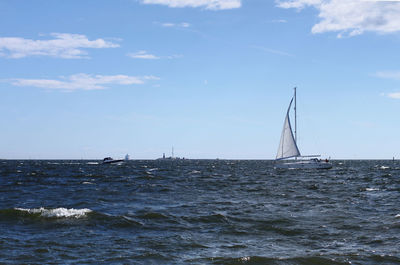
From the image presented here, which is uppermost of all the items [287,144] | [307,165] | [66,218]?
[287,144]

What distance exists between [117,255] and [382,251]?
8558 mm

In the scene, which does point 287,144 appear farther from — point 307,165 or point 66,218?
point 66,218

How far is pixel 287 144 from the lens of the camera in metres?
94.6

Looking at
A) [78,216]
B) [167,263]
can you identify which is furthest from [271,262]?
[78,216]

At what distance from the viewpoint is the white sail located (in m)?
94.0

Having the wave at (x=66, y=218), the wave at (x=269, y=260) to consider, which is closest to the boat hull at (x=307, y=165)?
the wave at (x=66, y=218)

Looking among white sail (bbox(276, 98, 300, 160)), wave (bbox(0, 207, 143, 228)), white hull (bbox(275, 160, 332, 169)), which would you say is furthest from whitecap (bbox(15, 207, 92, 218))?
white sail (bbox(276, 98, 300, 160))

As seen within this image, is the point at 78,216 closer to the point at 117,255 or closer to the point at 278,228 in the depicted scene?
the point at 117,255

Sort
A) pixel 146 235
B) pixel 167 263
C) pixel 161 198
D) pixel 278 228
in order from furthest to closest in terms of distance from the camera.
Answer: pixel 161 198 < pixel 278 228 < pixel 146 235 < pixel 167 263

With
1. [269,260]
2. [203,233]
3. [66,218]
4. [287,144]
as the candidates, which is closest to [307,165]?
[287,144]

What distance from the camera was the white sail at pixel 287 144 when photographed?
9400cm

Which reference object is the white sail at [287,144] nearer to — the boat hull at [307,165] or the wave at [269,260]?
the boat hull at [307,165]

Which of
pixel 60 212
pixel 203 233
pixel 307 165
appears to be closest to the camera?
pixel 203 233

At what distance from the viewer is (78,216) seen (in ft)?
67.6
